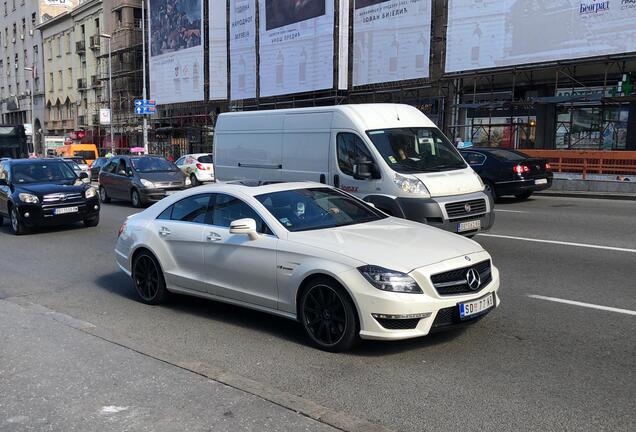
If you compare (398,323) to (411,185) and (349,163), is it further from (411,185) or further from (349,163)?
(349,163)

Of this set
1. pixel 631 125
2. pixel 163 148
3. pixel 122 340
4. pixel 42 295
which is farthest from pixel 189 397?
pixel 163 148

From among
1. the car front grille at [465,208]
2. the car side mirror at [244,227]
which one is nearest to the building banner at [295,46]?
the car front grille at [465,208]

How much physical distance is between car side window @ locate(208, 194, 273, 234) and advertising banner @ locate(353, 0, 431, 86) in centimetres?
2262

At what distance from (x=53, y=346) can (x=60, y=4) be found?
7338 cm

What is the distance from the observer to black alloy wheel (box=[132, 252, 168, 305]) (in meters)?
6.71

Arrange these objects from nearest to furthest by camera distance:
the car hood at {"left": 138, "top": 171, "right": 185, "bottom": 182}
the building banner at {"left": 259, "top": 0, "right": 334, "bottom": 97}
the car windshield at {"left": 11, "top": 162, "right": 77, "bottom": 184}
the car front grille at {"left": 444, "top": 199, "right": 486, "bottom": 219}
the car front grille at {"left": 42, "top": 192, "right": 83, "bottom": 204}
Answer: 1. the car front grille at {"left": 444, "top": 199, "right": 486, "bottom": 219}
2. the car front grille at {"left": 42, "top": 192, "right": 83, "bottom": 204}
3. the car windshield at {"left": 11, "top": 162, "right": 77, "bottom": 184}
4. the car hood at {"left": 138, "top": 171, "right": 185, "bottom": 182}
5. the building banner at {"left": 259, "top": 0, "right": 334, "bottom": 97}

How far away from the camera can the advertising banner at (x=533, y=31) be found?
21.3m

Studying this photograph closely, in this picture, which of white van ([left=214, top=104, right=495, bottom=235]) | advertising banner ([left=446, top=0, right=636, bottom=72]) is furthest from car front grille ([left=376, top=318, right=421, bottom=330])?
advertising banner ([left=446, top=0, right=636, bottom=72])

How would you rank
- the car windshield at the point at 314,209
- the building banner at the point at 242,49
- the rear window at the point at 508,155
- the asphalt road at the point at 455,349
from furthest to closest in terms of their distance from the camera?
1. the building banner at the point at 242,49
2. the rear window at the point at 508,155
3. the car windshield at the point at 314,209
4. the asphalt road at the point at 455,349

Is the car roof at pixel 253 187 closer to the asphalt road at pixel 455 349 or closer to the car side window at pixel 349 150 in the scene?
the asphalt road at pixel 455 349

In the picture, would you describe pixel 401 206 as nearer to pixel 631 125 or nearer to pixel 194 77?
pixel 631 125

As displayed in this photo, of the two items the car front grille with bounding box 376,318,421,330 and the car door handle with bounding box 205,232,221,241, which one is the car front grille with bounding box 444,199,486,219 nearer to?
the car door handle with bounding box 205,232,221,241

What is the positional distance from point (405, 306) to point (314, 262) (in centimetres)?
87

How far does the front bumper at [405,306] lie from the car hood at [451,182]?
4101 mm
